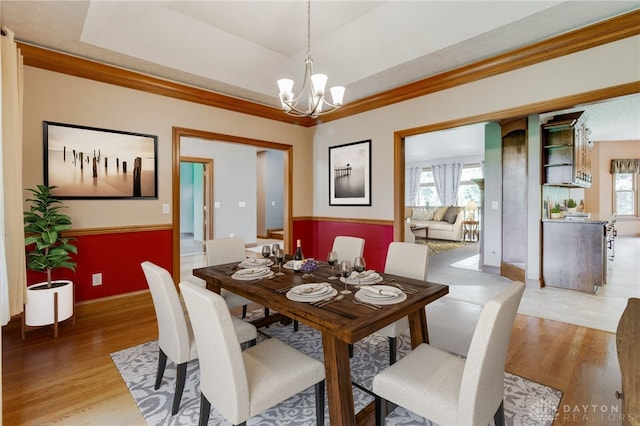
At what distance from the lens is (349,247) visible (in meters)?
2.97

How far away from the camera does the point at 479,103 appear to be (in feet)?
10.6

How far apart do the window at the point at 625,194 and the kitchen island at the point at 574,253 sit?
670 cm

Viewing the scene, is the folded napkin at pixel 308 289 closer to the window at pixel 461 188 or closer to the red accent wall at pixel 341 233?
the red accent wall at pixel 341 233

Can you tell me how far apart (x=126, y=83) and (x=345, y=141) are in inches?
109

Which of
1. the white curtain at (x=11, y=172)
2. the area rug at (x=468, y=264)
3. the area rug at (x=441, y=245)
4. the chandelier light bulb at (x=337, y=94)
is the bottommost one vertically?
the area rug at (x=468, y=264)

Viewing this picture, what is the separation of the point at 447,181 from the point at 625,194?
189 inches

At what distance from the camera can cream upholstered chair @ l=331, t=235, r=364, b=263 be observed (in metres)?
2.90

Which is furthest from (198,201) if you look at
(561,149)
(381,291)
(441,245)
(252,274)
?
(561,149)

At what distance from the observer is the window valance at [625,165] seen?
861cm

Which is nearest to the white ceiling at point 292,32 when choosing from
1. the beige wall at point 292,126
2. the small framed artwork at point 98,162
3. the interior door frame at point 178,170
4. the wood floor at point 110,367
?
the beige wall at point 292,126

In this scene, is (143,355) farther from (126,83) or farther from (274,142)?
(274,142)

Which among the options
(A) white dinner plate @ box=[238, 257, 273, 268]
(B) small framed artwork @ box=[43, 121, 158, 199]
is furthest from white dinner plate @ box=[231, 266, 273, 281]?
(B) small framed artwork @ box=[43, 121, 158, 199]

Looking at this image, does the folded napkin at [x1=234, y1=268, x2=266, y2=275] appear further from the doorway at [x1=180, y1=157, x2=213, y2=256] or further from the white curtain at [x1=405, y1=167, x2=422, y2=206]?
the white curtain at [x1=405, y1=167, x2=422, y2=206]

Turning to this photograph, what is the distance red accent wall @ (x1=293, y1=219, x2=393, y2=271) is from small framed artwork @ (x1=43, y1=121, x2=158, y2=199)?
7.31 feet
